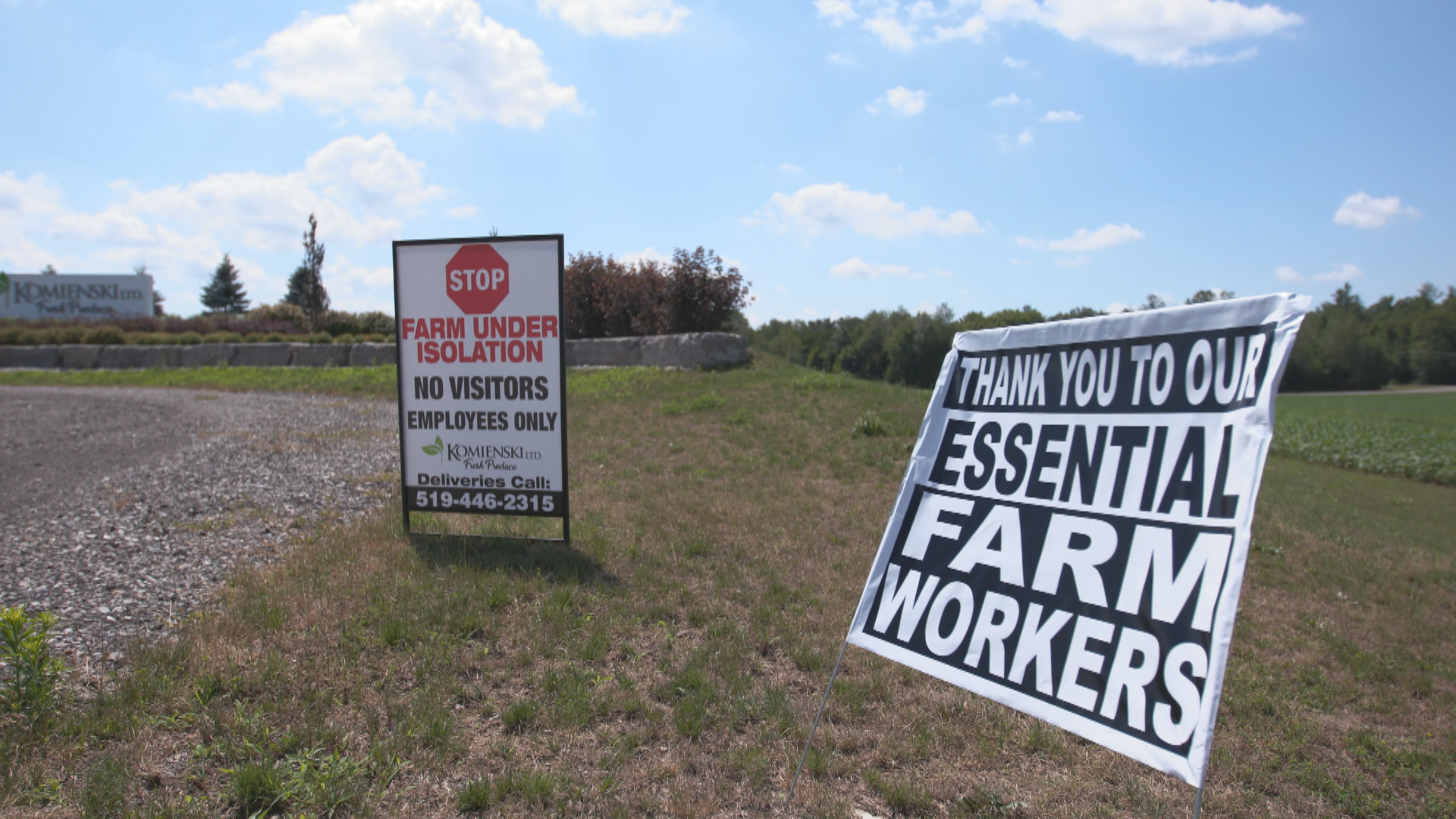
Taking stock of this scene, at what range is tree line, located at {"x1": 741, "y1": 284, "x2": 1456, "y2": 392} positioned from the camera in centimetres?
5481

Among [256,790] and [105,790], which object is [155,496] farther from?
[256,790]

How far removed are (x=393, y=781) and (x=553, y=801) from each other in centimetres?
65

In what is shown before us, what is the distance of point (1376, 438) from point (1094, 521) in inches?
1473

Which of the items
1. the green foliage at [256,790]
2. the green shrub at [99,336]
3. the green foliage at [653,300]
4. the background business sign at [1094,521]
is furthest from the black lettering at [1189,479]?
the green shrub at [99,336]

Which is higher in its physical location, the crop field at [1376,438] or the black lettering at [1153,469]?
the black lettering at [1153,469]

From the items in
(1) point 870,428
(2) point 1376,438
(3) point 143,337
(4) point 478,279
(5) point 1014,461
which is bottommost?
(2) point 1376,438

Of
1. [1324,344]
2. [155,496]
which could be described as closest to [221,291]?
[155,496]

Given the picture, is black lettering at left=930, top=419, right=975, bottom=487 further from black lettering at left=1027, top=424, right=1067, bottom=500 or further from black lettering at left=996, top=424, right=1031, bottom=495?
black lettering at left=1027, top=424, right=1067, bottom=500

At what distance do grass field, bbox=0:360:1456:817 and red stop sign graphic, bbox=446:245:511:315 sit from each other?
1.81 metres

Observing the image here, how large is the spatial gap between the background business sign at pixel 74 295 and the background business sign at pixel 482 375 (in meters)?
46.8

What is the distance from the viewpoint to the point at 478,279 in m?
5.64

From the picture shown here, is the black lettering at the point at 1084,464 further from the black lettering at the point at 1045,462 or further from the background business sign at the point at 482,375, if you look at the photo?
the background business sign at the point at 482,375

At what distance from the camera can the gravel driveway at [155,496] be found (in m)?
4.36

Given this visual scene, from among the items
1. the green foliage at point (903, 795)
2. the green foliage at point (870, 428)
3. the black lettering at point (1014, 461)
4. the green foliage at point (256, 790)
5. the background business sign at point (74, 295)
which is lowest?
the green foliage at point (903, 795)
